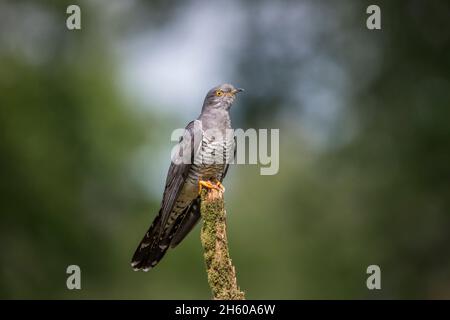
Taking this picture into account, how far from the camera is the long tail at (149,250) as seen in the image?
5.25m

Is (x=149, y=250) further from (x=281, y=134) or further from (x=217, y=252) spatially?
(x=281, y=134)

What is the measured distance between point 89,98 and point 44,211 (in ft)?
6.76

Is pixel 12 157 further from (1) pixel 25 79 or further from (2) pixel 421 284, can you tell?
(2) pixel 421 284

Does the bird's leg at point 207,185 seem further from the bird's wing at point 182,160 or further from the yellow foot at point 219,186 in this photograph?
the bird's wing at point 182,160

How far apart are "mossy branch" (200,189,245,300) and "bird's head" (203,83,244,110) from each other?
1401mm

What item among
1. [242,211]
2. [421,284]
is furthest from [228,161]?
[242,211]

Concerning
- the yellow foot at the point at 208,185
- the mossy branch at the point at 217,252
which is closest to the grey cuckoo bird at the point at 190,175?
the yellow foot at the point at 208,185

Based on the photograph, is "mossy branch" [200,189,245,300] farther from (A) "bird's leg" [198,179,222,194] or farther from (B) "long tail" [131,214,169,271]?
(B) "long tail" [131,214,169,271]

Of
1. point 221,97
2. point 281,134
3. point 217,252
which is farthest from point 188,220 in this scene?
point 281,134

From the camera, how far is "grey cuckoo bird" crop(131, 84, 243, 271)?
527 centimetres

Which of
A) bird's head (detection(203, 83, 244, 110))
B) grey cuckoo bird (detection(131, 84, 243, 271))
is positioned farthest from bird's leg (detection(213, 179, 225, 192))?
bird's head (detection(203, 83, 244, 110))

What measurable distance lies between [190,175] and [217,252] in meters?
1.53

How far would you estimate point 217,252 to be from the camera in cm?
405

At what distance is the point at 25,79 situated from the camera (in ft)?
31.4
